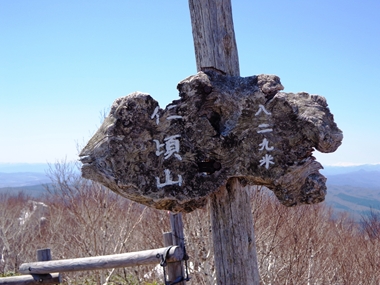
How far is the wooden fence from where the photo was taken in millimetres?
3240

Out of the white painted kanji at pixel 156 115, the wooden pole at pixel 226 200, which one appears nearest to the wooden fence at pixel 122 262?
the wooden pole at pixel 226 200

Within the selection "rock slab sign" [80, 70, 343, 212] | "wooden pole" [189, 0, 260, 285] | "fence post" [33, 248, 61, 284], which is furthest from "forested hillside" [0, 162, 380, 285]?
"rock slab sign" [80, 70, 343, 212]

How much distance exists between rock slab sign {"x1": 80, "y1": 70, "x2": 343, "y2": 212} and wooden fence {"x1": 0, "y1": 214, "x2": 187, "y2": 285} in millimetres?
1060

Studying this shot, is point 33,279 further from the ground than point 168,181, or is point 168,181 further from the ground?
point 168,181

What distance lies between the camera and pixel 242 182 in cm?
240

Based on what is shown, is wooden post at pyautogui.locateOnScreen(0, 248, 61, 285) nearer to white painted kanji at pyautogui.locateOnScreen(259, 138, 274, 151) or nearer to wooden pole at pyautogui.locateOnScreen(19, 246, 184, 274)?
wooden pole at pyautogui.locateOnScreen(19, 246, 184, 274)

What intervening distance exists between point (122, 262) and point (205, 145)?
1.58 meters

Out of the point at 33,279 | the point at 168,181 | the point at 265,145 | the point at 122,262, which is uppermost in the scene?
the point at 265,145

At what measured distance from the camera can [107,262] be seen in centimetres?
343

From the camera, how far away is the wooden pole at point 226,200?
2.46 m

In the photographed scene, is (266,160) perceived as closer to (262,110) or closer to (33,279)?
(262,110)

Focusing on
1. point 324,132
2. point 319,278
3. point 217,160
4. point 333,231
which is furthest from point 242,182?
point 333,231

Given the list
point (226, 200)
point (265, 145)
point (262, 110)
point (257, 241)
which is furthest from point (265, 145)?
point (257, 241)

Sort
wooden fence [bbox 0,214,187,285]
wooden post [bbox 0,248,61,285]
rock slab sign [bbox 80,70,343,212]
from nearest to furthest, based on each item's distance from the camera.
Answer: rock slab sign [bbox 80,70,343,212]
wooden fence [bbox 0,214,187,285]
wooden post [bbox 0,248,61,285]
